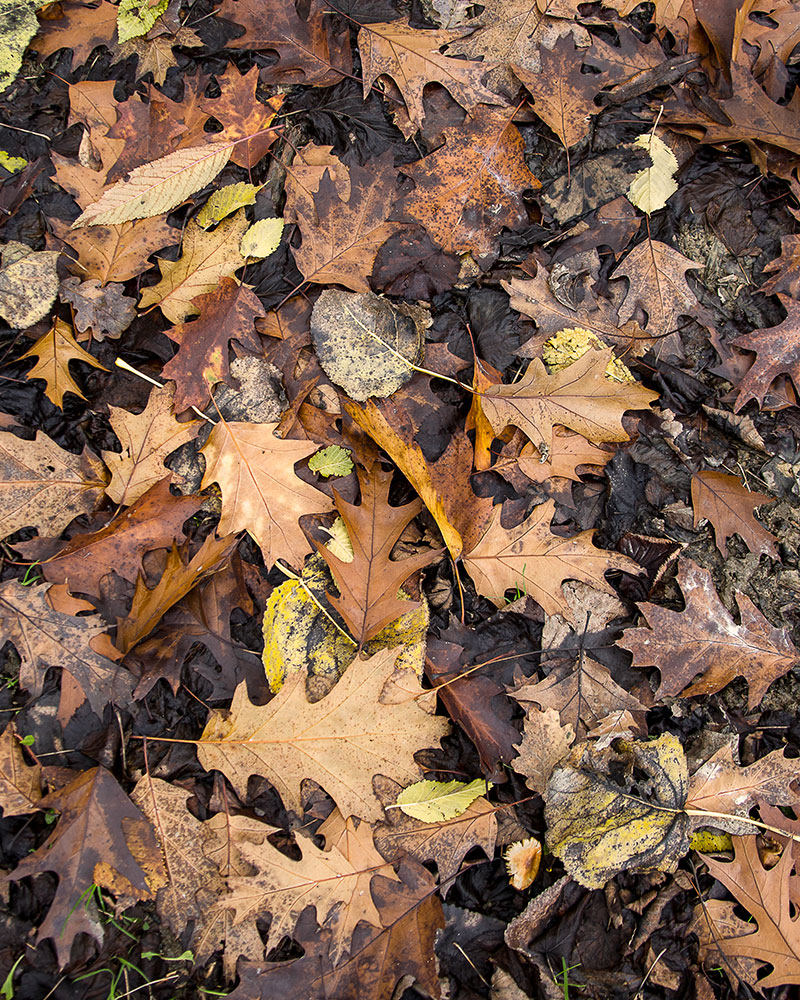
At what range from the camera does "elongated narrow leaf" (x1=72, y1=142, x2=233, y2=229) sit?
2.22m

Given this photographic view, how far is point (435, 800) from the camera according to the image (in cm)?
202

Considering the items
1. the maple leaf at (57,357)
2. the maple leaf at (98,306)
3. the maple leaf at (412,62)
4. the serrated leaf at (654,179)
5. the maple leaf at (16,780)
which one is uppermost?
the maple leaf at (412,62)

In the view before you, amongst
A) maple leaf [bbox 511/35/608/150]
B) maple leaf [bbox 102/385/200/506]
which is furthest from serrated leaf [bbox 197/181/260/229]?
maple leaf [bbox 511/35/608/150]

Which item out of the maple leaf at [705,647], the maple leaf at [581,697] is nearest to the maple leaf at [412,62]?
the maple leaf at [705,647]

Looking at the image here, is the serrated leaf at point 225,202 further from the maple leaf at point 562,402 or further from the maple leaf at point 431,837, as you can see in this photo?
the maple leaf at point 431,837

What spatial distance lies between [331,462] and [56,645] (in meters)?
1.10

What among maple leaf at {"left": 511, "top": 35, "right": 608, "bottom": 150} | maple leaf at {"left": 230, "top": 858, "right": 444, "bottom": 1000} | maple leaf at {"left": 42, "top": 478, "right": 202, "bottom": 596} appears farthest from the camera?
maple leaf at {"left": 511, "top": 35, "right": 608, "bottom": 150}

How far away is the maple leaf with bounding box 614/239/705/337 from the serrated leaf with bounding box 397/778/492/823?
1781 mm

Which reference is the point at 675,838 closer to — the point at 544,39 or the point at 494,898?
the point at 494,898

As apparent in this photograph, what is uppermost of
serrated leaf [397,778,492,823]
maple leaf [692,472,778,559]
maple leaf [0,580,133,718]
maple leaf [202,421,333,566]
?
maple leaf [202,421,333,566]

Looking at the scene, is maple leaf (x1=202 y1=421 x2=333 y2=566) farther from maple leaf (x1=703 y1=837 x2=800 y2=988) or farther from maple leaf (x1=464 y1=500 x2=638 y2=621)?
maple leaf (x1=703 y1=837 x2=800 y2=988)

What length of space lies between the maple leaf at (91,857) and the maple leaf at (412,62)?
260 cm

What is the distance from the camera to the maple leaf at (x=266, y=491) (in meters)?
2.13

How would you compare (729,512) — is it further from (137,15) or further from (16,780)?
(137,15)
